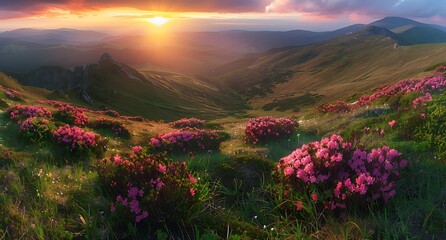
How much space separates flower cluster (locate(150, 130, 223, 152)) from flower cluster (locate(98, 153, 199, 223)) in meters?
6.96

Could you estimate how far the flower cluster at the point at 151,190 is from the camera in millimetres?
6281

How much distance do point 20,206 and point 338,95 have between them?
473ft

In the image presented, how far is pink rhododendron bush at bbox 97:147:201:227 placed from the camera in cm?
628

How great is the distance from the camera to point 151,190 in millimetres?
6266

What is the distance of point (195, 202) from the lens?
668 cm

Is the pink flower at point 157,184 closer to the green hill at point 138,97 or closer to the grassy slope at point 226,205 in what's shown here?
the grassy slope at point 226,205

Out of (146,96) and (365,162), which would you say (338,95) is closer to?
(146,96)

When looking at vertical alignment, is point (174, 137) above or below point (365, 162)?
below

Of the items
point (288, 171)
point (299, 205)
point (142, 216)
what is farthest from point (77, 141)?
point (299, 205)

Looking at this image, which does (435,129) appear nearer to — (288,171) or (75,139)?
(288,171)

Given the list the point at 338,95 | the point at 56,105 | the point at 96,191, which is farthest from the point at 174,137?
the point at 338,95

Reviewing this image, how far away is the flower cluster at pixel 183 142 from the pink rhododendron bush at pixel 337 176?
7808mm

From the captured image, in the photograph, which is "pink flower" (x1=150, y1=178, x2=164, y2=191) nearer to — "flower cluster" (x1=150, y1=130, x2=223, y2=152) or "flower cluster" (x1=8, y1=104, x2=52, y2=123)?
"flower cluster" (x1=150, y1=130, x2=223, y2=152)

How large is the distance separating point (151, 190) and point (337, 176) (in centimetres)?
349
